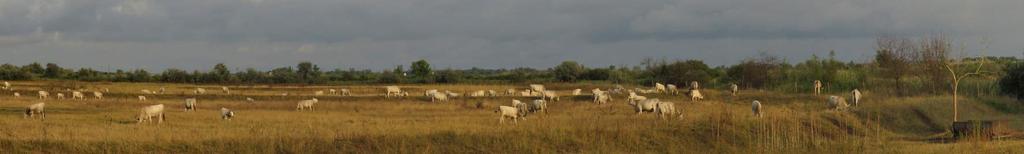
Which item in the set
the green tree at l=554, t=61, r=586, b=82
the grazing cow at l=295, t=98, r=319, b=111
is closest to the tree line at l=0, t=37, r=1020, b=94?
the green tree at l=554, t=61, r=586, b=82

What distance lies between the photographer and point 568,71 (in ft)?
344

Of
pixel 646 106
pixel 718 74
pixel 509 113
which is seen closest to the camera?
pixel 509 113

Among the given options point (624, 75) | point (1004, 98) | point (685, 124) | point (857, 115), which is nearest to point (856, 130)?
point (857, 115)

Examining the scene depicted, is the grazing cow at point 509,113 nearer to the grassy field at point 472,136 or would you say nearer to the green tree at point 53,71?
the grassy field at point 472,136

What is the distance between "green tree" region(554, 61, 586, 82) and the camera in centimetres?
10286

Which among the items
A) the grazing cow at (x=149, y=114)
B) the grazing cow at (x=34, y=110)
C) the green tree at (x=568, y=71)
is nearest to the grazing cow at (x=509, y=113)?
the grazing cow at (x=149, y=114)

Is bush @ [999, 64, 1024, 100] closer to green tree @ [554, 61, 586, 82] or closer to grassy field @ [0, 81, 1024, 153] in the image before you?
grassy field @ [0, 81, 1024, 153]

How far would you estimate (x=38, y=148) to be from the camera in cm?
1962

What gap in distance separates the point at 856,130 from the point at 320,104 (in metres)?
25.3

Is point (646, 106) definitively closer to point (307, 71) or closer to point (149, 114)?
point (149, 114)

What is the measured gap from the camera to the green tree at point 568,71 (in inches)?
4050

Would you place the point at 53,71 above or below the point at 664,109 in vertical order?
above

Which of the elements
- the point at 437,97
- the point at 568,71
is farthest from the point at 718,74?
the point at 437,97

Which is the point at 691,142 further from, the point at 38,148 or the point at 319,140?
the point at 38,148
